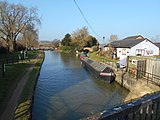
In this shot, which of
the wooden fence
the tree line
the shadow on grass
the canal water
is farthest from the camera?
the tree line

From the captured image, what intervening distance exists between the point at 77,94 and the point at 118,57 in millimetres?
21173

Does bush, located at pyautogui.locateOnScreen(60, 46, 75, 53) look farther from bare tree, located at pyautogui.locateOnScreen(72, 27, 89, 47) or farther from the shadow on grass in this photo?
the shadow on grass

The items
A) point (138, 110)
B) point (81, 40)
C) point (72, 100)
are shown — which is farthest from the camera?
Result: point (81, 40)

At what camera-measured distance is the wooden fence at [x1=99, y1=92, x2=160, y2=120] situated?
79.4 inches

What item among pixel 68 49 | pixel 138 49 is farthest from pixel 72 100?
pixel 68 49

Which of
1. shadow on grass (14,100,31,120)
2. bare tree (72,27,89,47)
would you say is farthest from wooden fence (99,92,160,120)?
bare tree (72,27,89,47)

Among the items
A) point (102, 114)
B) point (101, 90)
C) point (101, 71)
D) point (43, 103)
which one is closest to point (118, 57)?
point (101, 71)

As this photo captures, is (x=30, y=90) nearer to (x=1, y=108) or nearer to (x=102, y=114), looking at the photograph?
(x=1, y=108)

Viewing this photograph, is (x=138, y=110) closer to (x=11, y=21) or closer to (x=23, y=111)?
(x=23, y=111)

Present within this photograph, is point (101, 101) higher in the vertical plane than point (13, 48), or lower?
lower

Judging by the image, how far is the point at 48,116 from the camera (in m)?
9.98

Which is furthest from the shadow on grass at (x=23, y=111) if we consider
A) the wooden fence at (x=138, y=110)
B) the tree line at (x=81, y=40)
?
the tree line at (x=81, y=40)

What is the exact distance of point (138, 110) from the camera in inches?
95.8

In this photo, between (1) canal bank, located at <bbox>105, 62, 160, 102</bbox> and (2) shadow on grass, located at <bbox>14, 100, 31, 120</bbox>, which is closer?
(2) shadow on grass, located at <bbox>14, 100, 31, 120</bbox>
